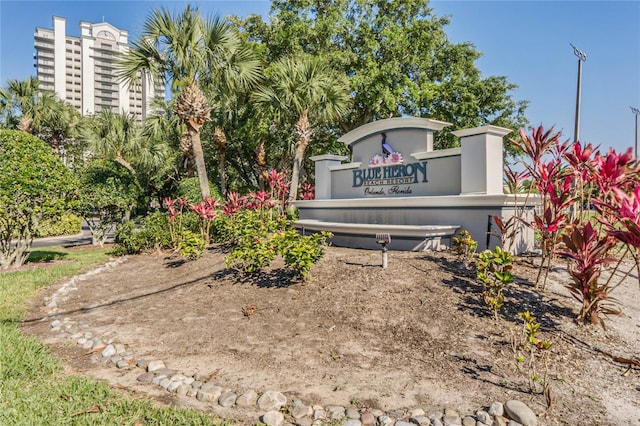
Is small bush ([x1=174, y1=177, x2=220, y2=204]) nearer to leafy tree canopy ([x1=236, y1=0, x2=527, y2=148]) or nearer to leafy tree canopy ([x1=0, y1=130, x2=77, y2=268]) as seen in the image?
leafy tree canopy ([x1=0, y1=130, x2=77, y2=268])

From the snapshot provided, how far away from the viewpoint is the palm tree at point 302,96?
1186 centimetres

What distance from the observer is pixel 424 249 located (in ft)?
21.5

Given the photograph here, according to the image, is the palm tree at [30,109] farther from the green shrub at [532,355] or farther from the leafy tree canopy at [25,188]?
the green shrub at [532,355]

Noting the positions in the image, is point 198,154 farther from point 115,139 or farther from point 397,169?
point 397,169

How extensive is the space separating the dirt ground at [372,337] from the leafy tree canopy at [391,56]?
12336 mm

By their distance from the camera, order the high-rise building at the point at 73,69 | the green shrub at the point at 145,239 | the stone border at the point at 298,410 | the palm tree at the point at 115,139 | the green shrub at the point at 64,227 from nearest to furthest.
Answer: the stone border at the point at 298,410 < the green shrub at the point at 145,239 < the palm tree at the point at 115,139 < the green shrub at the point at 64,227 < the high-rise building at the point at 73,69

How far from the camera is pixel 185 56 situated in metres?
9.95

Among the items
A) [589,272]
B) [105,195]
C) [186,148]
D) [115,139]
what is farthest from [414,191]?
[186,148]

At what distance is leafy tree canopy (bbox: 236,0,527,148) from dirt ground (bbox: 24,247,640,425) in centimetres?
1234

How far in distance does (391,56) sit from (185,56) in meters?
10.5

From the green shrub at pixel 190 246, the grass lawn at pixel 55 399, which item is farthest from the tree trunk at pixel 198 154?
the grass lawn at pixel 55 399

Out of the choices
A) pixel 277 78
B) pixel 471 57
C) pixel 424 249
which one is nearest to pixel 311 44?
pixel 277 78

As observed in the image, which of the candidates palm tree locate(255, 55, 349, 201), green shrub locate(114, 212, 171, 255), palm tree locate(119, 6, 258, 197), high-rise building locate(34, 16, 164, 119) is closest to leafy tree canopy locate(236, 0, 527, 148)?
palm tree locate(255, 55, 349, 201)

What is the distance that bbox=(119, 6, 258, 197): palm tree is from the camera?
9.73 m
